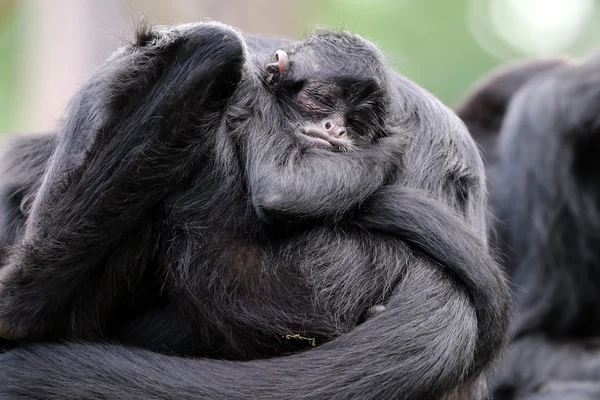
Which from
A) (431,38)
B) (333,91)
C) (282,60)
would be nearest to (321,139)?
(333,91)

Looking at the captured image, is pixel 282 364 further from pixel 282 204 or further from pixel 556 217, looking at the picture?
A: pixel 556 217

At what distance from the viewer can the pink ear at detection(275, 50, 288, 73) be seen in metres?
2.49

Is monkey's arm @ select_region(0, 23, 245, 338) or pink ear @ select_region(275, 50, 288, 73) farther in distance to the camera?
A: pink ear @ select_region(275, 50, 288, 73)

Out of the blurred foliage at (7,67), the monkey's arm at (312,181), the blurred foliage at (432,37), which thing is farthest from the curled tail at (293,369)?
the blurred foliage at (432,37)

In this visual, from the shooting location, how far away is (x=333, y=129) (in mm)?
2400

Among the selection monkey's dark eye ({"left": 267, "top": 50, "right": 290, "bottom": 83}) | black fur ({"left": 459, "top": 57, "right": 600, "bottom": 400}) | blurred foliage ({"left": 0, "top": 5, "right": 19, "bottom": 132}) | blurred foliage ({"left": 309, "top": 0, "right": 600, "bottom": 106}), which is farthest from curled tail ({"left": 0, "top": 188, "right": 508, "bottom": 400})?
blurred foliage ({"left": 309, "top": 0, "right": 600, "bottom": 106})

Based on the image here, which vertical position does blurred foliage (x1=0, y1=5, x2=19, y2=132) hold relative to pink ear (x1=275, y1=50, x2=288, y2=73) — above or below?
below

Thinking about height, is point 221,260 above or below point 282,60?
below

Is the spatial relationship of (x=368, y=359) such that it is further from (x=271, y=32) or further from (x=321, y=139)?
(x=271, y=32)

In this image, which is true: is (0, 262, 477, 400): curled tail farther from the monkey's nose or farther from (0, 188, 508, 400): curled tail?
the monkey's nose

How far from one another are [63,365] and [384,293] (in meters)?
0.86

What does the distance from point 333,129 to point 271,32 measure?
4.61 m

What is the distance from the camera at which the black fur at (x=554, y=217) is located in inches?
178

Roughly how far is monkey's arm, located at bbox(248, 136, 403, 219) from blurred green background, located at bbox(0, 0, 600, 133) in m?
0.64
